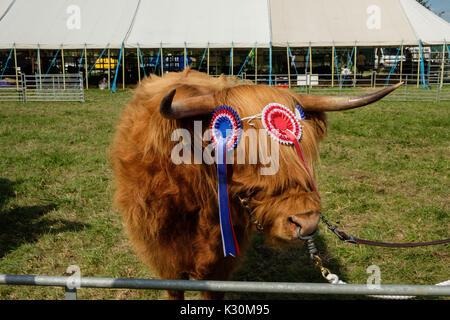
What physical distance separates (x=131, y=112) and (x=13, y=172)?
466cm

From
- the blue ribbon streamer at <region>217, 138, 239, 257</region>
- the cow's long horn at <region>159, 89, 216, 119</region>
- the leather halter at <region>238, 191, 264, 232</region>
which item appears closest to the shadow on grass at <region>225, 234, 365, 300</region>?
the blue ribbon streamer at <region>217, 138, 239, 257</region>

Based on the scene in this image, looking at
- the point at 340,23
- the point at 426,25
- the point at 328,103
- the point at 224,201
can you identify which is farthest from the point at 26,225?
the point at 426,25

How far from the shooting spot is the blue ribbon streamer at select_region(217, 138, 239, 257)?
2160 millimetres

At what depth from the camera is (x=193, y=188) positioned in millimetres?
2398

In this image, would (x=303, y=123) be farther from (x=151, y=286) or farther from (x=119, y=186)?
(x=119, y=186)

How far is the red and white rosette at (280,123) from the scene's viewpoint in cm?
210

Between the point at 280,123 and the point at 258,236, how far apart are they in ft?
9.22

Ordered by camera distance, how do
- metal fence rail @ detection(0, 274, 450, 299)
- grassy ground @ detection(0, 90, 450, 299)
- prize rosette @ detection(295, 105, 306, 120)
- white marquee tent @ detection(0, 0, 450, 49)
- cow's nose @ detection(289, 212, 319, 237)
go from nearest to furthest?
metal fence rail @ detection(0, 274, 450, 299), cow's nose @ detection(289, 212, 319, 237), prize rosette @ detection(295, 105, 306, 120), grassy ground @ detection(0, 90, 450, 299), white marquee tent @ detection(0, 0, 450, 49)

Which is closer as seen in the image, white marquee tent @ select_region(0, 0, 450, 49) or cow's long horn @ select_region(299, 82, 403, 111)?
cow's long horn @ select_region(299, 82, 403, 111)

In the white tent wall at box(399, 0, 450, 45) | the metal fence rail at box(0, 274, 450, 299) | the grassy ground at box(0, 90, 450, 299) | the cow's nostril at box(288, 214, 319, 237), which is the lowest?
the grassy ground at box(0, 90, 450, 299)

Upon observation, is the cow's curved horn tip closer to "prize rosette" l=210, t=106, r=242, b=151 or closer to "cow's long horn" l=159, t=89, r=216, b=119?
"cow's long horn" l=159, t=89, r=216, b=119

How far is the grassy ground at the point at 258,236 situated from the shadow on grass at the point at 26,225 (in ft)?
0.04

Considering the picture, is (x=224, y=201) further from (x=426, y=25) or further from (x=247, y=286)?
(x=426, y=25)

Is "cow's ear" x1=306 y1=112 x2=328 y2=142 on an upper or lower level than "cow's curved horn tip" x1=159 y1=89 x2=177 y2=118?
lower
